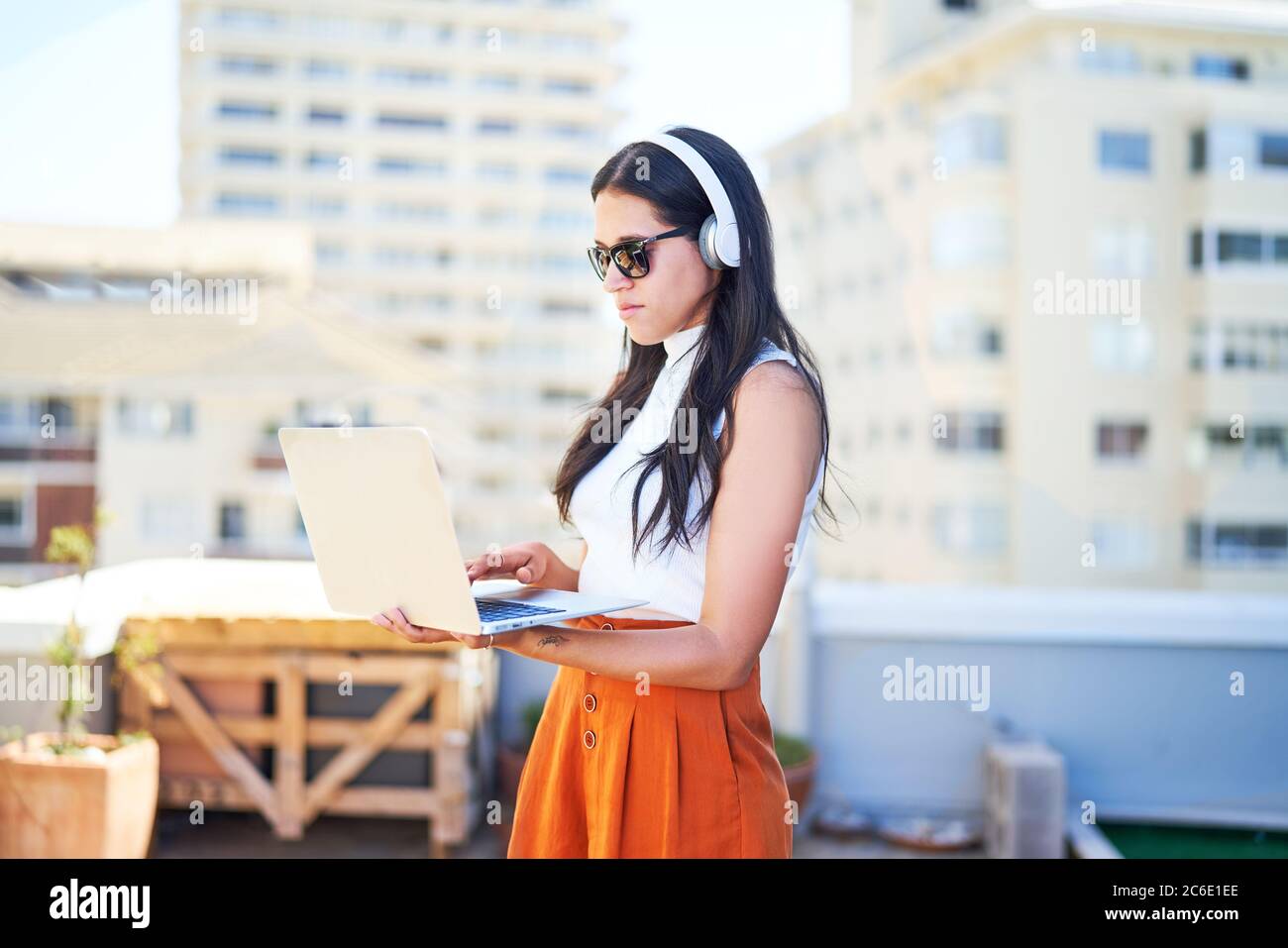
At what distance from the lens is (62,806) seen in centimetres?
258

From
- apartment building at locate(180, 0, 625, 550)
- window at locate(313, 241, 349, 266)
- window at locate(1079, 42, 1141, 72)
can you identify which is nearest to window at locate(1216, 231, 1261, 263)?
window at locate(1079, 42, 1141, 72)

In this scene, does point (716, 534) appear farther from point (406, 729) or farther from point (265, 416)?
point (265, 416)

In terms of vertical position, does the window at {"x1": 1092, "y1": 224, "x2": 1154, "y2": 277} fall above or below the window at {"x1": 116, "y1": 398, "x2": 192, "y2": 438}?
above

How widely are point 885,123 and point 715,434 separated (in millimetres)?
29206

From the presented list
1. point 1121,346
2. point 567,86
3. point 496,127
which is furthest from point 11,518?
point 567,86

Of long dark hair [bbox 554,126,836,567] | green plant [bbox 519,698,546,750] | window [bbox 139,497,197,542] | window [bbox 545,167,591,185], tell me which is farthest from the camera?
window [bbox 545,167,591,185]

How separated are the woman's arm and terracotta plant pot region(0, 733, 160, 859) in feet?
6.05

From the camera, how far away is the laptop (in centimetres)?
114

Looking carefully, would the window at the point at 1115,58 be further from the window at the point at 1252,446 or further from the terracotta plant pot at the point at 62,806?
the terracotta plant pot at the point at 62,806

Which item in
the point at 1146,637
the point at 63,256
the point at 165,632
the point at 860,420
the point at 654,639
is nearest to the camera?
the point at 654,639

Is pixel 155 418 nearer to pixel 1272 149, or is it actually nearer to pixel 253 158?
pixel 253 158

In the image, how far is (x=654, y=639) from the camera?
46.8 inches

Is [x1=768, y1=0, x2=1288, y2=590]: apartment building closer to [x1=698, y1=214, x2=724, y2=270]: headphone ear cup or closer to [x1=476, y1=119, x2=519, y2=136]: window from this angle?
[x1=476, y1=119, x2=519, y2=136]: window
